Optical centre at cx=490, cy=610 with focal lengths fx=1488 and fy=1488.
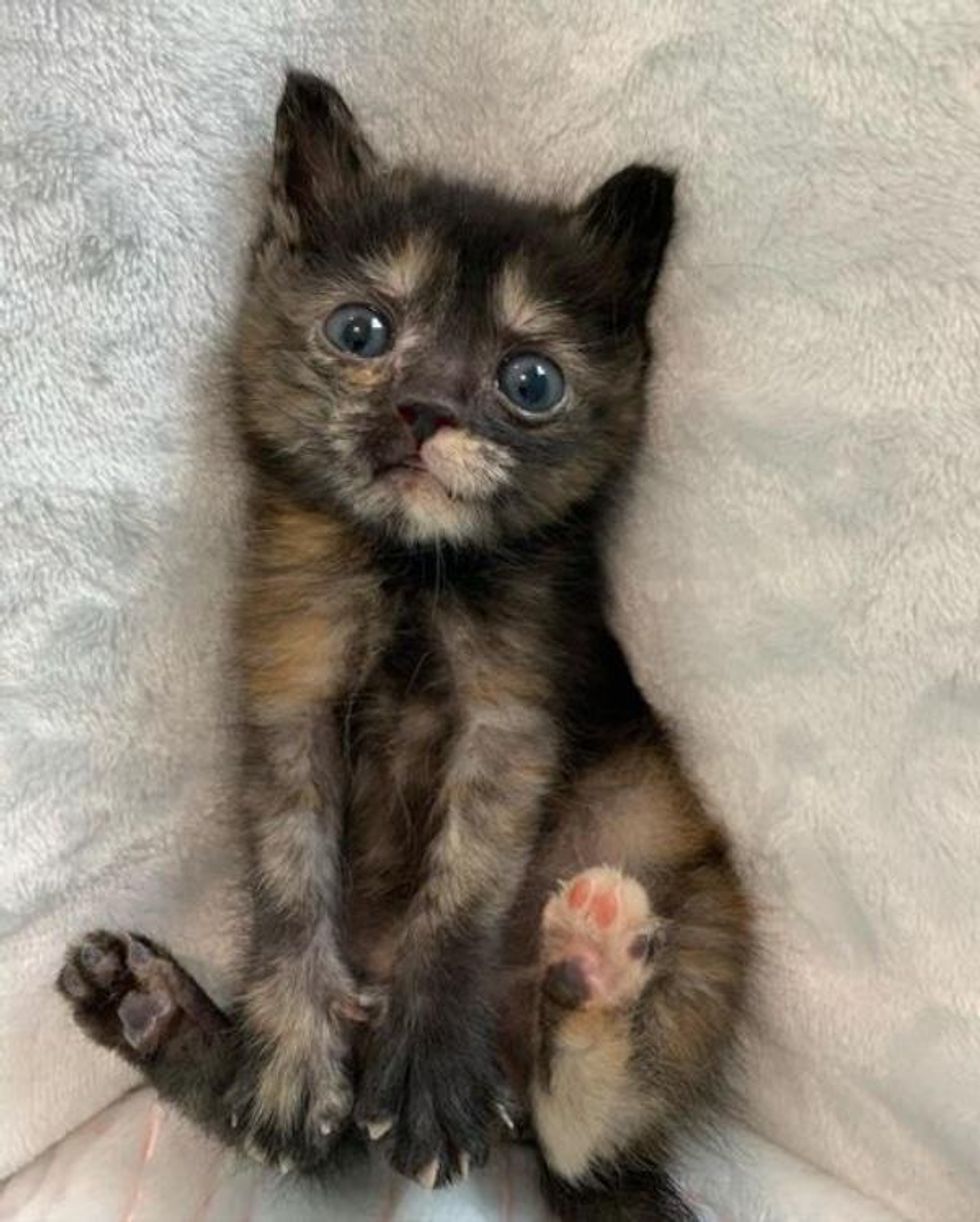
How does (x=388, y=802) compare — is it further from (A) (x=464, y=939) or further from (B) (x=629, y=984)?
(B) (x=629, y=984)

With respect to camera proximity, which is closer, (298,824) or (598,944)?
(598,944)

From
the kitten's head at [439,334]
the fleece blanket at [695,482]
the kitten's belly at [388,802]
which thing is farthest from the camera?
the kitten's belly at [388,802]

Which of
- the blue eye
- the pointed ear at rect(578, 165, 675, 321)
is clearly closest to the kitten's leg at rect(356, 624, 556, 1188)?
the blue eye

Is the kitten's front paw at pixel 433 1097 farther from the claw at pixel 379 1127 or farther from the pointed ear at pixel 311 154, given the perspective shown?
the pointed ear at pixel 311 154

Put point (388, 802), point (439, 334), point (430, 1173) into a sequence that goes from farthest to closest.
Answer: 1. point (388, 802)
2. point (439, 334)
3. point (430, 1173)

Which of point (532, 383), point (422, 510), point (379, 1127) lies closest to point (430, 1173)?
point (379, 1127)

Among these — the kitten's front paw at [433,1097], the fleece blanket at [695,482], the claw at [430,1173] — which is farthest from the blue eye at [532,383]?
the claw at [430,1173]

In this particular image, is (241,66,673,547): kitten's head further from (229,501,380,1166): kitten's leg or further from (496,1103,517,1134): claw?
(496,1103,517,1134): claw

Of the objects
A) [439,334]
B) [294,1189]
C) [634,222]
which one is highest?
[634,222]

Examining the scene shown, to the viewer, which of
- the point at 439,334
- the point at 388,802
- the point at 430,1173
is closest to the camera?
the point at 430,1173
